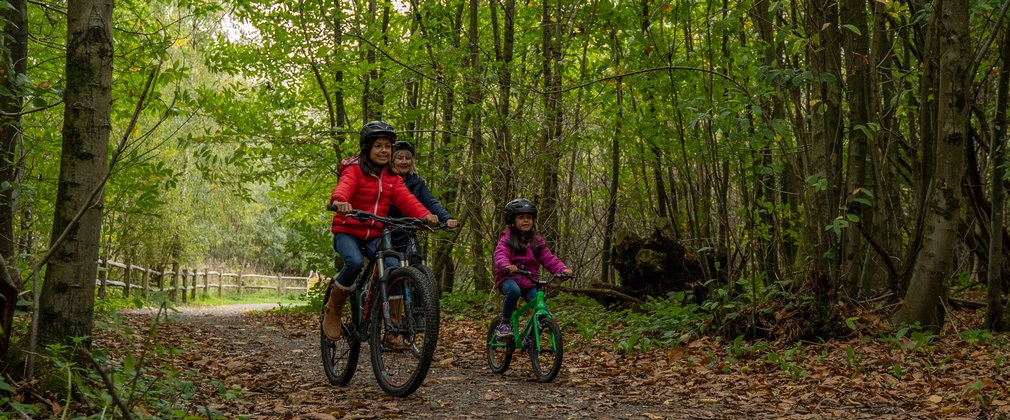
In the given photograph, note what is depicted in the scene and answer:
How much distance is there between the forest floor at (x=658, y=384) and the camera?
16.3 ft

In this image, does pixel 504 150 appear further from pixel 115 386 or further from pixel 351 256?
pixel 115 386

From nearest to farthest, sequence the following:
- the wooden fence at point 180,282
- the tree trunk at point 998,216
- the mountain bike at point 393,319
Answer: the mountain bike at point 393,319
the tree trunk at point 998,216
the wooden fence at point 180,282

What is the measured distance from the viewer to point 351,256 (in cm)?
558

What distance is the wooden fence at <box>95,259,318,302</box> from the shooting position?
971 inches

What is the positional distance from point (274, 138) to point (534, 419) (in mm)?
9816

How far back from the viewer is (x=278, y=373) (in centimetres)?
658

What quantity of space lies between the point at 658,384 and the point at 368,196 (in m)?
2.83

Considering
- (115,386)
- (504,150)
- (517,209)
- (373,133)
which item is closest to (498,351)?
(517,209)

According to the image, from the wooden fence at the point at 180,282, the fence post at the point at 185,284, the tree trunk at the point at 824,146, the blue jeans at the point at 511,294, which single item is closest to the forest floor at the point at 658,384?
the blue jeans at the point at 511,294

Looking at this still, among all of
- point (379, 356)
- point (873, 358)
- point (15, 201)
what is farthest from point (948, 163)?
point (15, 201)

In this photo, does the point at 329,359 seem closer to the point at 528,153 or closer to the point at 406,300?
the point at 406,300

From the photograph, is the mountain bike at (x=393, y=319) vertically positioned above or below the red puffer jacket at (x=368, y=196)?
below

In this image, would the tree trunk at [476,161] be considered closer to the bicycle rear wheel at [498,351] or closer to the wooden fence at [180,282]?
the bicycle rear wheel at [498,351]

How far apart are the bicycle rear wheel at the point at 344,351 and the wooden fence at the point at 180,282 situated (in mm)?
13110
